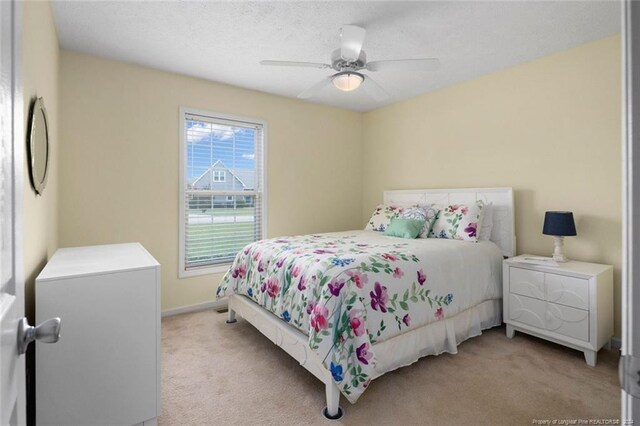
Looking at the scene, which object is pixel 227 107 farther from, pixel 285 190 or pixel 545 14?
pixel 545 14

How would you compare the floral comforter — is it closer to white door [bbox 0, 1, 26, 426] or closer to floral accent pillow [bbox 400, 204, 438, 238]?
floral accent pillow [bbox 400, 204, 438, 238]

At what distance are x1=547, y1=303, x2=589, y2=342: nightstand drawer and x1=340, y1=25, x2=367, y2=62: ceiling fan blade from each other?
2.45 m

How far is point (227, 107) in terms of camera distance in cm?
371

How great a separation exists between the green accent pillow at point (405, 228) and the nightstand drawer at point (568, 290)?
1124mm

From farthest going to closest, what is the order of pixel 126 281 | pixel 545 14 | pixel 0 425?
1. pixel 545 14
2. pixel 126 281
3. pixel 0 425

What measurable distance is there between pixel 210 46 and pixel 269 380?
2.69m

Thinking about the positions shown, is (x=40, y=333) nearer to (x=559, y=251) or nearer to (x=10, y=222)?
(x=10, y=222)

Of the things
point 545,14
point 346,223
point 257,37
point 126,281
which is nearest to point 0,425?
point 126,281

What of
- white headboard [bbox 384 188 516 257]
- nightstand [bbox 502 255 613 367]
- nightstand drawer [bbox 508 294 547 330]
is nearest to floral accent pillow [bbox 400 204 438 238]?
white headboard [bbox 384 188 516 257]

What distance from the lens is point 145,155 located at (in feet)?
10.6

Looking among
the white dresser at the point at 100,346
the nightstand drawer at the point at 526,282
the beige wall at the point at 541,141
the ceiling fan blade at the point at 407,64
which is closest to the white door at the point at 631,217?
the white dresser at the point at 100,346

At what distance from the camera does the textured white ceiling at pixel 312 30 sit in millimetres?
2232

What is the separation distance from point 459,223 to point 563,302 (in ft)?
3.38

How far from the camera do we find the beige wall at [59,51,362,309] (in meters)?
2.89
